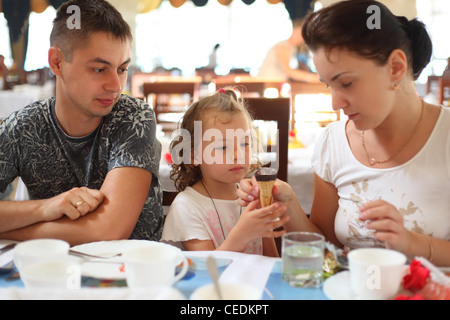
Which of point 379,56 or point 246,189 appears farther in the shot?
point 246,189

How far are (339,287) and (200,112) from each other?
1028 mm

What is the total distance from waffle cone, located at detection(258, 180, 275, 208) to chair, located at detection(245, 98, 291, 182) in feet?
2.94

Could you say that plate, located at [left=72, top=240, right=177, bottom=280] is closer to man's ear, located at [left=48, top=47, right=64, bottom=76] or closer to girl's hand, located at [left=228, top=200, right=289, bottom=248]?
girl's hand, located at [left=228, top=200, right=289, bottom=248]

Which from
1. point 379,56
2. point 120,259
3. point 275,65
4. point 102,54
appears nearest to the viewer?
point 120,259

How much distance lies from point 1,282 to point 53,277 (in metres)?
0.22

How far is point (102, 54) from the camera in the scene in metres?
1.70

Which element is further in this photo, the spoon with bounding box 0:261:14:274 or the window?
the window

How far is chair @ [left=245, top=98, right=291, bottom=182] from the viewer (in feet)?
7.64

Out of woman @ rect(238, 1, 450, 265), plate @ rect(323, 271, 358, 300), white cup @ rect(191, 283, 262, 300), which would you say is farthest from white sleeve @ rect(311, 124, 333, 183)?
white cup @ rect(191, 283, 262, 300)

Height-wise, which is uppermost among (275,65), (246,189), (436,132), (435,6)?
(435,6)

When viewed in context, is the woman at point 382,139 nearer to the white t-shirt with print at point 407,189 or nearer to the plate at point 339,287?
the white t-shirt with print at point 407,189

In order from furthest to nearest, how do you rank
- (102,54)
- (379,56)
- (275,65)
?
(275,65) < (102,54) < (379,56)
